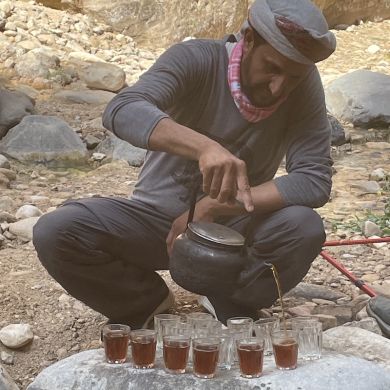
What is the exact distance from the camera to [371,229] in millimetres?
6352

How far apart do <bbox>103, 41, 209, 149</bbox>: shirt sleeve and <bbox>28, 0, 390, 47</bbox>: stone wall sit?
8.54 meters

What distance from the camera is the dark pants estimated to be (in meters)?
4.00

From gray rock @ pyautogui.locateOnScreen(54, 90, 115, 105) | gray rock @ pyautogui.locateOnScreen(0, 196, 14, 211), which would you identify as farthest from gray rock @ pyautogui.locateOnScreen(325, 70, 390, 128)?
gray rock @ pyautogui.locateOnScreen(0, 196, 14, 211)

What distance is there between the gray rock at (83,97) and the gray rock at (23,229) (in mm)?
3864

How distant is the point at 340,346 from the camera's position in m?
3.93

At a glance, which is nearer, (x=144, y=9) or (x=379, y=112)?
(x=379, y=112)

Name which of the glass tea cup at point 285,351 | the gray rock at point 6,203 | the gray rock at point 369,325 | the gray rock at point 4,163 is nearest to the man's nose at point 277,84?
the glass tea cup at point 285,351

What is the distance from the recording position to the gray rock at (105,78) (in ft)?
33.5

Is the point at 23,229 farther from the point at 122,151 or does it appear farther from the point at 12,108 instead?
the point at 12,108

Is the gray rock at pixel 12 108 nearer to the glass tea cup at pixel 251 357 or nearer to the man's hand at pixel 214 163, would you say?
the man's hand at pixel 214 163

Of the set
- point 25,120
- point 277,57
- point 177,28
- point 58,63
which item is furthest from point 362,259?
point 177,28

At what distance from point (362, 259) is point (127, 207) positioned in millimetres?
2204

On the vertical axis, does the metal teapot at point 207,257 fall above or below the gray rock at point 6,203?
above

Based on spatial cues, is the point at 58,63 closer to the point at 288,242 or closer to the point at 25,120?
the point at 25,120
